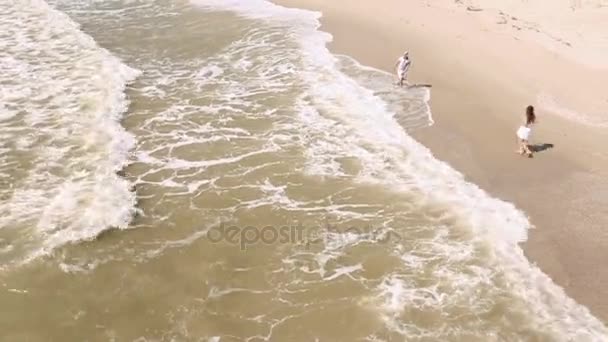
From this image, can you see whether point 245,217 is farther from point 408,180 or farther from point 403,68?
point 403,68

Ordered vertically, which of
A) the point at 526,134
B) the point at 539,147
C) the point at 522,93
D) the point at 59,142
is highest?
the point at 522,93

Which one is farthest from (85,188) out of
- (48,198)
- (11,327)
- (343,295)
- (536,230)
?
(536,230)

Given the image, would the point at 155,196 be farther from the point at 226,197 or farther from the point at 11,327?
the point at 11,327

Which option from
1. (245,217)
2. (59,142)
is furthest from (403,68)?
(59,142)

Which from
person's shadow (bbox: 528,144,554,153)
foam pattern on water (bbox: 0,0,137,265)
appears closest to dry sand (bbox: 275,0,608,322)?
person's shadow (bbox: 528,144,554,153)

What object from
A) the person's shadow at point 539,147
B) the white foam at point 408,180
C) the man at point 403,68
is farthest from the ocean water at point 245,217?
the person's shadow at point 539,147

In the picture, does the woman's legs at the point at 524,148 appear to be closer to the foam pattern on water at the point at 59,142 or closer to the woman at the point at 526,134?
the woman at the point at 526,134

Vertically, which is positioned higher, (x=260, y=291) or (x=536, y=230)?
(x=536, y=230)
